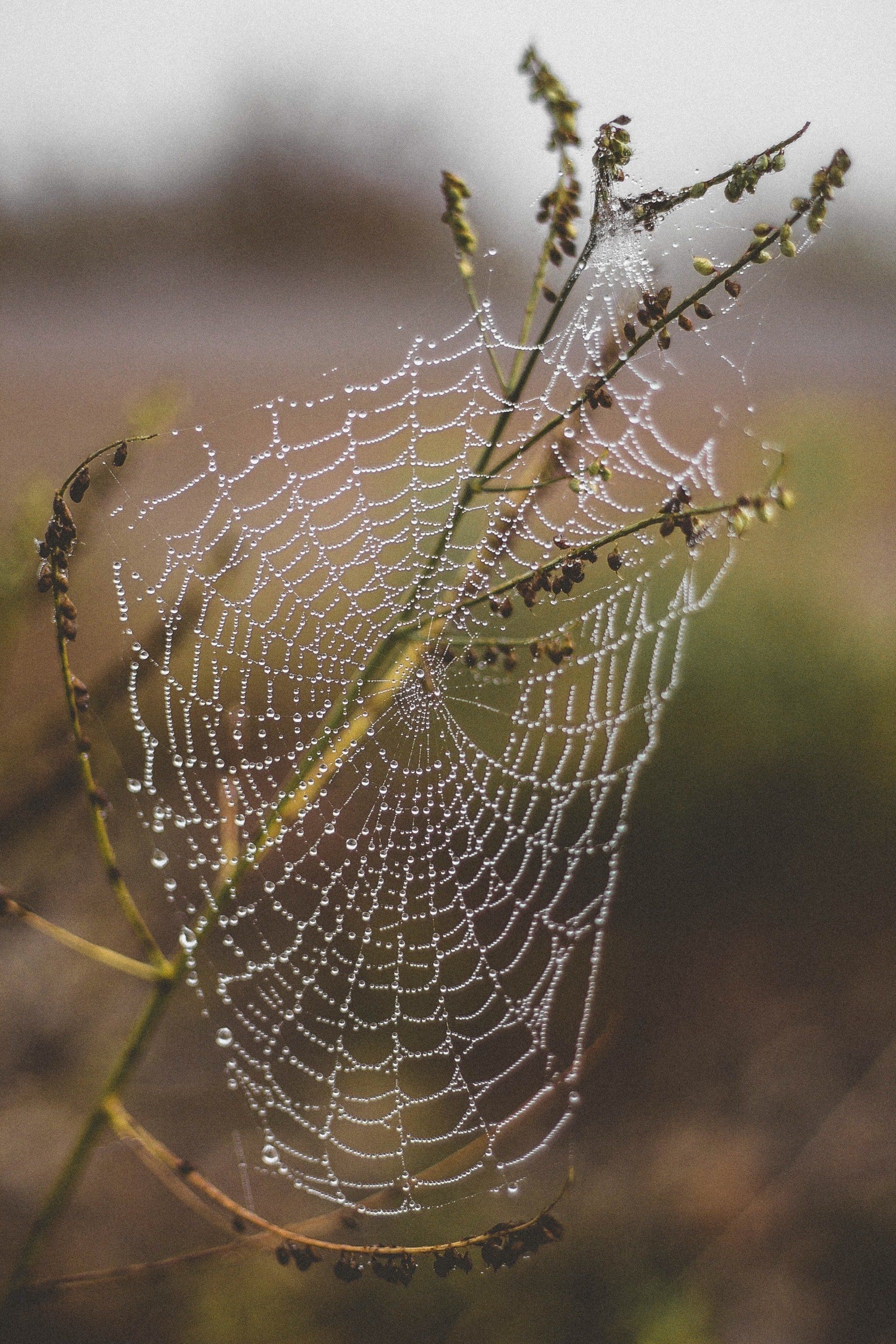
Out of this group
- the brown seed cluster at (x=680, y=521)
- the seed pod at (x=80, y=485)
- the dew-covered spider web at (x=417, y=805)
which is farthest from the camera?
the dew-covered spider web at (x=417, y=805)

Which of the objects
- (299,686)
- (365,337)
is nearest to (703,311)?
(299,686)

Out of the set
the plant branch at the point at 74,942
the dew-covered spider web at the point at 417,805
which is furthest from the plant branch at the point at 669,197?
the plant branch at the point at 74,942

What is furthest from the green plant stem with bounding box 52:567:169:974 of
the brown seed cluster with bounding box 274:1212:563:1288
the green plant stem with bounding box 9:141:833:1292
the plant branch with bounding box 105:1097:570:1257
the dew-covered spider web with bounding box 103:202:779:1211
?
the dew-covered spider web with bounding box 103:202:779:1211

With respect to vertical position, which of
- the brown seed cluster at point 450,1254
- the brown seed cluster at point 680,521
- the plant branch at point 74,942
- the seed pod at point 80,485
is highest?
the seed pod at point 80,485

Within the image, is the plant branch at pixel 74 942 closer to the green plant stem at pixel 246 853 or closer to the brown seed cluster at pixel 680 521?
the green plant stem at pixel 246 853

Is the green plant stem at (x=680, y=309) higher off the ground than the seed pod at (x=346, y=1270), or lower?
higher

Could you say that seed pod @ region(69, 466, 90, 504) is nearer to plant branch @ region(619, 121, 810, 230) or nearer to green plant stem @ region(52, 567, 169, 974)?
green plant stem @ region(52, 567, 169, 974)
